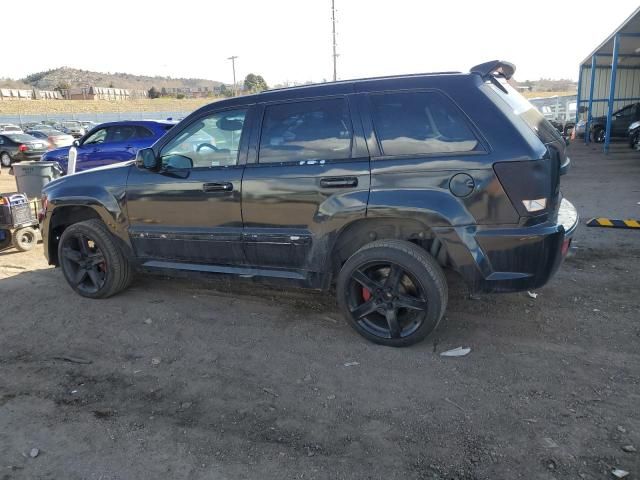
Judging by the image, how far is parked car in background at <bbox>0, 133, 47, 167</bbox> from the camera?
19188mm

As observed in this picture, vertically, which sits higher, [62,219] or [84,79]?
[84,79]

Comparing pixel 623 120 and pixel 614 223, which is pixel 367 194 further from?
pixel 623 120

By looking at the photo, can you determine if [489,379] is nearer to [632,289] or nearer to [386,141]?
[386,141]

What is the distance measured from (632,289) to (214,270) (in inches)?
153

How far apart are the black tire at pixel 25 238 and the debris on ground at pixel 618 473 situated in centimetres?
736

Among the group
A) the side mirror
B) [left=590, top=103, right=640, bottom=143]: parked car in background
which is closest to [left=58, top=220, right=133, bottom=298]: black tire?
the side mirror

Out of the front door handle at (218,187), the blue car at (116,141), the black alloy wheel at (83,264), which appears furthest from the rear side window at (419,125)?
the blue car at (116,141)

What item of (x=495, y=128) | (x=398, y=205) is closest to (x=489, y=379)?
(x=398, y=205)

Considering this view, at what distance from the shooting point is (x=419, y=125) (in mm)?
3574

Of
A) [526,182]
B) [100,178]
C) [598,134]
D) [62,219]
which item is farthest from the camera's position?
[598,134]

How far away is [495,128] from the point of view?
10.9ft

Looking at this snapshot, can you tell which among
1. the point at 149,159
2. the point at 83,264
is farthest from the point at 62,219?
the point at 149,159

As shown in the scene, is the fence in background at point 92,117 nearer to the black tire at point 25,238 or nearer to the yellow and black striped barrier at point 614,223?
the black tire at point 25,238

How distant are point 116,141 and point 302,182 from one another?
8606 mm
